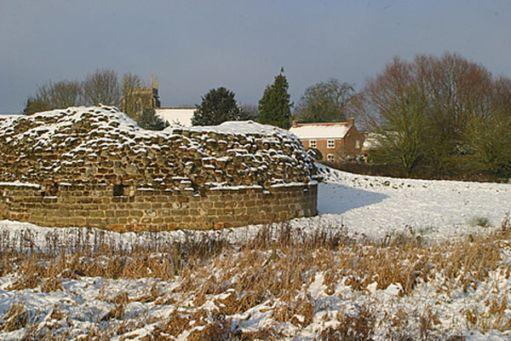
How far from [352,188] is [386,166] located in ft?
35.7

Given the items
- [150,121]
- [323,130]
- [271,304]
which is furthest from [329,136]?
[271,304]

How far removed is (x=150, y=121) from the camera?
124 ft

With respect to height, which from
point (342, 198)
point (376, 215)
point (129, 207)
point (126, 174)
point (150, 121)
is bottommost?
point (376, 215)

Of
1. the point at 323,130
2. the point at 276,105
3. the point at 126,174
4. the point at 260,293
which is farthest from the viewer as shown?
the point at 323,130

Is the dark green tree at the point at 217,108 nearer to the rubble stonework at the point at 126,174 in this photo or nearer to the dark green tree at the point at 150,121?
the dark green tree at the point at 150,121

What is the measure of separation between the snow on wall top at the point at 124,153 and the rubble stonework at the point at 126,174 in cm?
2

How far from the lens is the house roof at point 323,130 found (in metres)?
50.6

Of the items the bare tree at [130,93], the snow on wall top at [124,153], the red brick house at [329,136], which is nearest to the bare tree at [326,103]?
the red brick house at [329,136]

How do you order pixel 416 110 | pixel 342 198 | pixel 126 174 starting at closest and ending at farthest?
pixel 126 174 → pixel 342 198 → pixel 416 110

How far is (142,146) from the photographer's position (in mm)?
11820

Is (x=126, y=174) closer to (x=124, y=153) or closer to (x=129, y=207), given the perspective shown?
(x=124, y=153)

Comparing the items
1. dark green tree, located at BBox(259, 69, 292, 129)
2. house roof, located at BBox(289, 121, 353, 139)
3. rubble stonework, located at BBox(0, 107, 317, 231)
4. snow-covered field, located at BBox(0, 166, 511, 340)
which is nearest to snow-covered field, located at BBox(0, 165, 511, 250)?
rubble stonework, located at BBox(0, 107, 317, 231)

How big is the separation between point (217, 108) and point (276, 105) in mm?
7952

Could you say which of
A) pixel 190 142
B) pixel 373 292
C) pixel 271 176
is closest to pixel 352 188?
pixel 271 176
